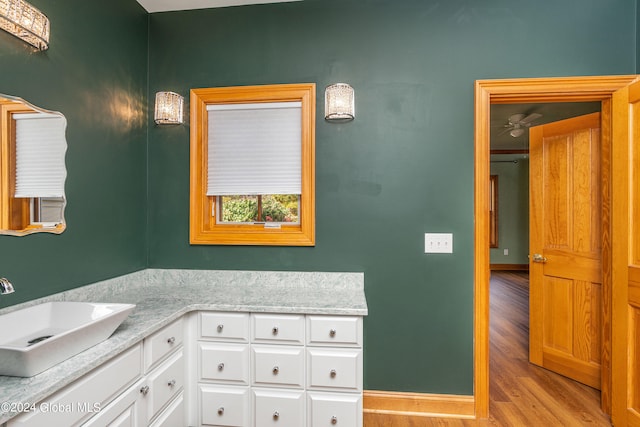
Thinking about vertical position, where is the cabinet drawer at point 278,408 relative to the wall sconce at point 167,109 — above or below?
below

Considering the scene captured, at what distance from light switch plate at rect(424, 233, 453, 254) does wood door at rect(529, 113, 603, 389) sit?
1205 mm

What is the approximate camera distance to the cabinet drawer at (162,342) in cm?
151

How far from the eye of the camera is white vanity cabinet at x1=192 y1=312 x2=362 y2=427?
1.75 m

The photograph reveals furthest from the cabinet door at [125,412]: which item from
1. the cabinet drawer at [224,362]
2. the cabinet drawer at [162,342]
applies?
the cabinet drawer at [224,362]

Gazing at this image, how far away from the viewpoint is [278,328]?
1.78 m

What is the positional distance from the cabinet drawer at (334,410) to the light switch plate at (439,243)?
1014 millimetres

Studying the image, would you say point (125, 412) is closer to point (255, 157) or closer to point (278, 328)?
point (278, 328)

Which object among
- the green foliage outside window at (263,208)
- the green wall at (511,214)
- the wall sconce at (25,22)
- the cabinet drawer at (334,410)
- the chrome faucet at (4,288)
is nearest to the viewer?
the chrome faucet at (4,288)

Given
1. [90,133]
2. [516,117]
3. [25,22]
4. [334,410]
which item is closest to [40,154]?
[90,133]

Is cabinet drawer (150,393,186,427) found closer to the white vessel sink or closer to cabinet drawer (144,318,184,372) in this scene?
cabinet drawer (144,318,184,372)

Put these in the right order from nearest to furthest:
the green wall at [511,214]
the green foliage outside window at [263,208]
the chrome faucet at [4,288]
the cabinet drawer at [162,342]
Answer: the chrome faucet at [4,288] → the cabinet drawer at [162,342] → the green foliage outside window at [263,208] → the green wall at [511,214]

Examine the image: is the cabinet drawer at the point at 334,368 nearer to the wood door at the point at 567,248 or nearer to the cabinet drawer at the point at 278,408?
the cabinet drawer at the point at 278,408

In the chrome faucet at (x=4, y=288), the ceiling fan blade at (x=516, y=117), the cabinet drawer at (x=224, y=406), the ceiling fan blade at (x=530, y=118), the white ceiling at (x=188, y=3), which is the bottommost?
the cabinet drawer at (x=224, y=406)

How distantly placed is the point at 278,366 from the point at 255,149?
142 cm
